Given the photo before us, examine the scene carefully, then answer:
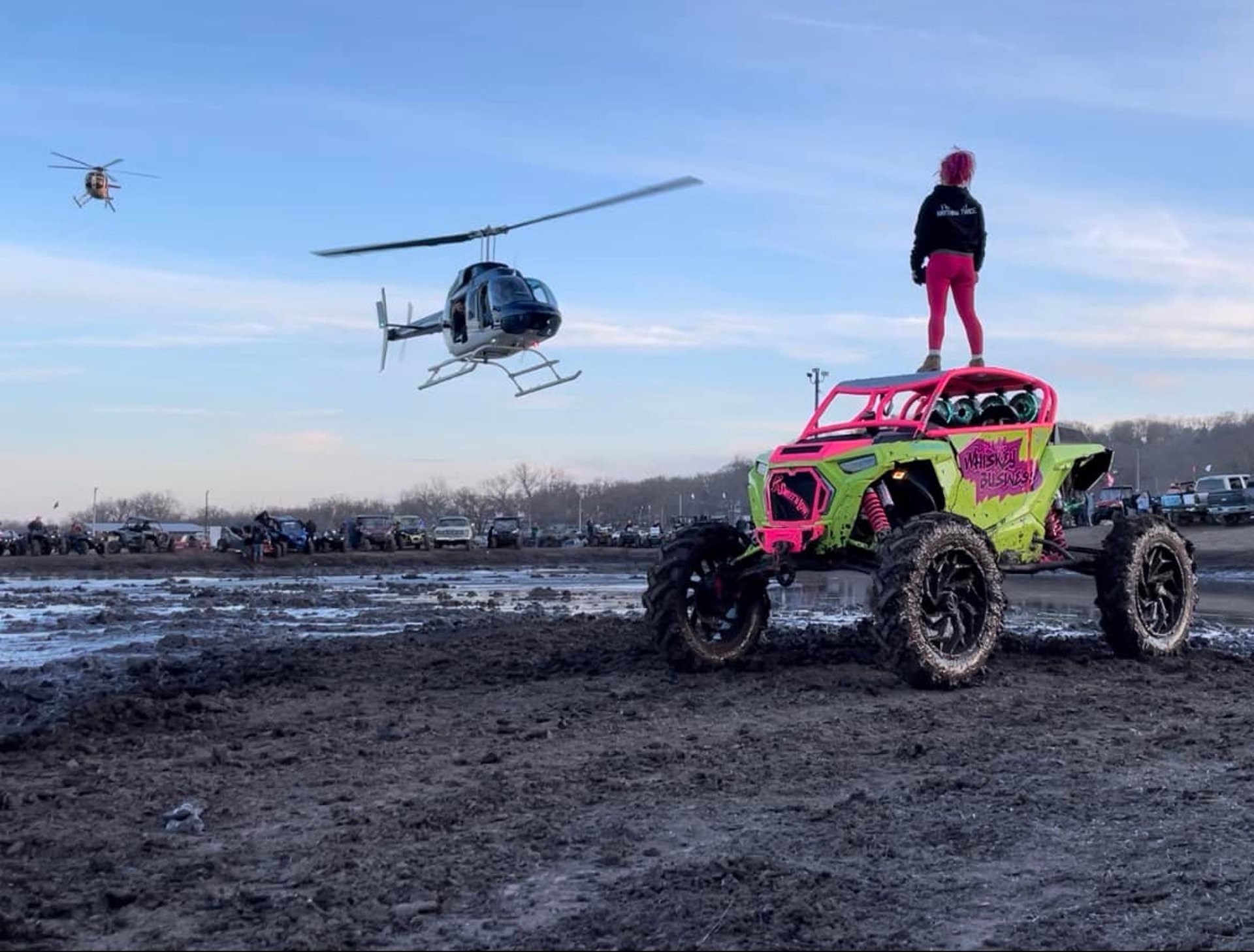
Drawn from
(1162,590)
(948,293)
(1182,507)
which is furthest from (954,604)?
(1182,507)

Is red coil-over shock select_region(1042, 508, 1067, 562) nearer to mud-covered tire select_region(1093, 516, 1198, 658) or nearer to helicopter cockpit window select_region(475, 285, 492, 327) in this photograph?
mud-covered tire select_region(1093, 516, 1198, 658)

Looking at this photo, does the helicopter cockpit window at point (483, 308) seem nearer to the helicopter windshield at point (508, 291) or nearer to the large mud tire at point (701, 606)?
the helicopter windshield at point (508, 291)

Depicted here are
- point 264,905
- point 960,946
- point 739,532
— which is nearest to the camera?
point 960,946

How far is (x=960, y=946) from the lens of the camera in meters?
3.95

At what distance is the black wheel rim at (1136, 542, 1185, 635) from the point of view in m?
11.1

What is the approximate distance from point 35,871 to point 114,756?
7.95ft

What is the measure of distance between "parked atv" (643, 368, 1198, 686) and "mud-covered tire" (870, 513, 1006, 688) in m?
0.01

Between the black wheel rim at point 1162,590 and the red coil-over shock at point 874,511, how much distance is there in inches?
107

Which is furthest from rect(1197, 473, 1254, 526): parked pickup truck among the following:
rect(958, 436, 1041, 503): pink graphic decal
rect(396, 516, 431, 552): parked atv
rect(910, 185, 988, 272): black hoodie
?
rect(958, 436, 1041, 503): pink graphic decal

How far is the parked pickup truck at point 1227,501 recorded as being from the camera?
5616 centimetres

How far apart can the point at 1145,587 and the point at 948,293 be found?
3.11 meters

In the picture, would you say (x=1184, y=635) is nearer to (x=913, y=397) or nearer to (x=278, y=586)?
(x=913, y=397)

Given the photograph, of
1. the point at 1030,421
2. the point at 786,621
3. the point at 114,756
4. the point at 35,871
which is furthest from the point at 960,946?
the point at 786,621

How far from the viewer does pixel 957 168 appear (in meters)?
11.7
